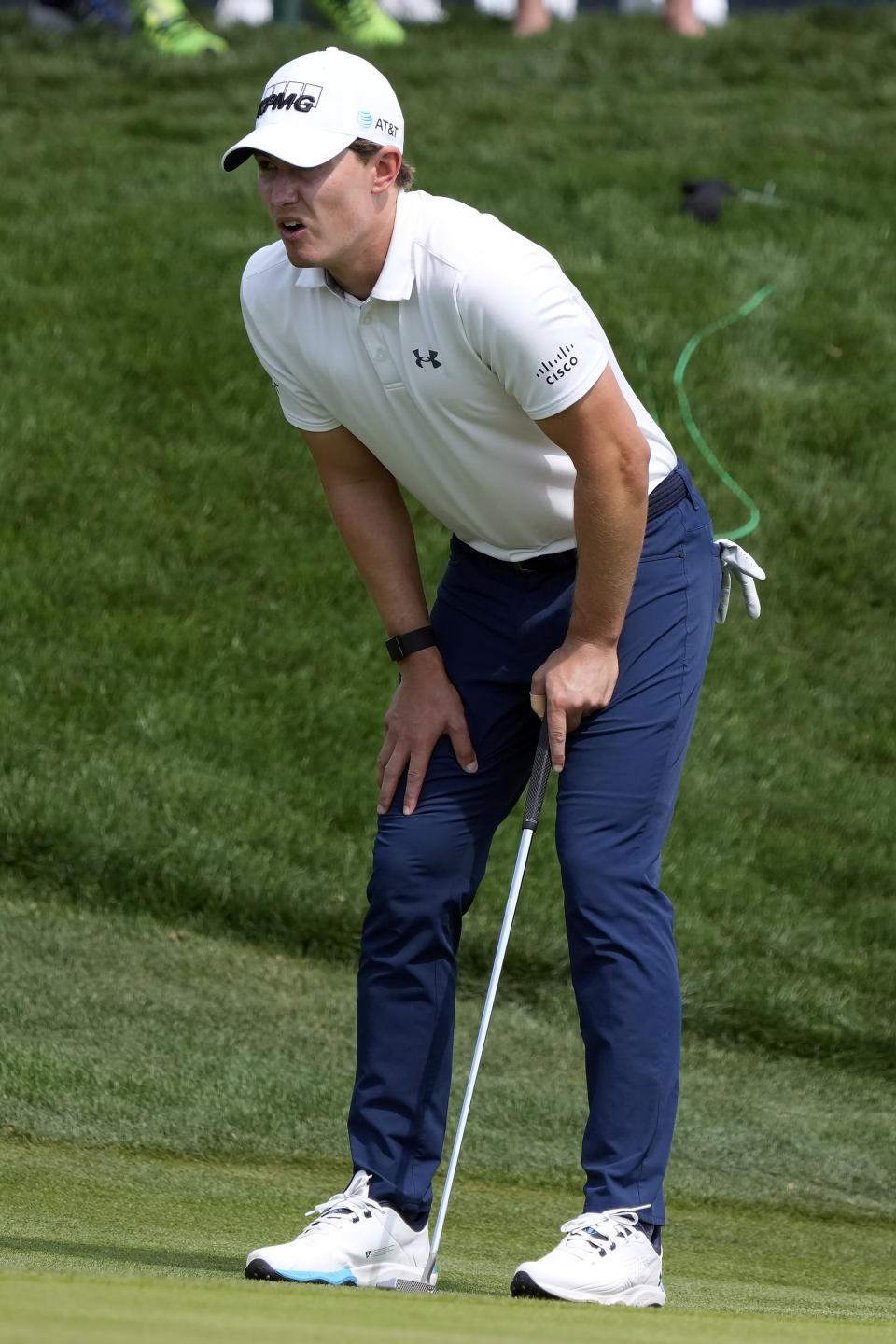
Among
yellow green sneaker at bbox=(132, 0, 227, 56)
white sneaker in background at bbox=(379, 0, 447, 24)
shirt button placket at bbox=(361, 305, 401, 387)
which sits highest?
white sneaker in background at bbox=(379, 0, 447, 24)

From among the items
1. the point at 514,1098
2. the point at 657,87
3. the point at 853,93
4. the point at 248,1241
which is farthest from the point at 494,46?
the point at 248,1241

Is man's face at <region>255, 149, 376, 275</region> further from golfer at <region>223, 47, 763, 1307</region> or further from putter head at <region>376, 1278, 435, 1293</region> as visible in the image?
putter head at <region>376, 1278, 435, 1293</region>

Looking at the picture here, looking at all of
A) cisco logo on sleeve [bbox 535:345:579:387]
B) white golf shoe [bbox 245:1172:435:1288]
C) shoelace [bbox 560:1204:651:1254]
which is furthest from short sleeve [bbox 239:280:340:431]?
shoelace [bbox 560:1204:651:1254]

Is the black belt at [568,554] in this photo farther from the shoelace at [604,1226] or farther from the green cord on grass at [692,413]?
the green cord on grass at [692,413]

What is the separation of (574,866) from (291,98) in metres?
1.29

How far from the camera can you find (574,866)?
113 inches

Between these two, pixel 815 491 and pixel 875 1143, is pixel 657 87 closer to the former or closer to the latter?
pixel 815 491

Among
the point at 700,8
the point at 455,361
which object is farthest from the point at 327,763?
the point at 700,8

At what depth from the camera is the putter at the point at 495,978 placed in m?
2.83

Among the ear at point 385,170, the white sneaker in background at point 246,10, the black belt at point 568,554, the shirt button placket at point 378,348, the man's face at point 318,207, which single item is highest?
the white sneaker in background at point 246,10

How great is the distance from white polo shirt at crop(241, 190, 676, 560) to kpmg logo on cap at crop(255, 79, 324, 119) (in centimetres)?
22

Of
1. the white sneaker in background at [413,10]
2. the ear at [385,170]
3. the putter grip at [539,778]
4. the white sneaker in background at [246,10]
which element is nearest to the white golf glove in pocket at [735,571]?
the putter grip at [539,778]

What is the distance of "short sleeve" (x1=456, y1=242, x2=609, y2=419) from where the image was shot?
9.02 ft

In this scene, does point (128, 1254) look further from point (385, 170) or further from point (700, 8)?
point (700, 8)
